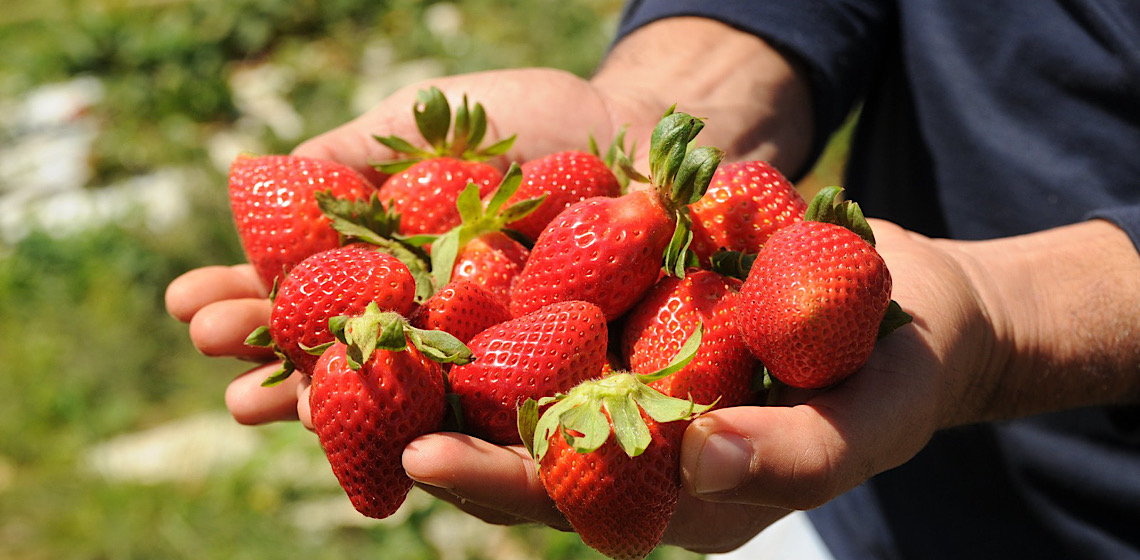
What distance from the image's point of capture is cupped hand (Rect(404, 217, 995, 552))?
1.35m

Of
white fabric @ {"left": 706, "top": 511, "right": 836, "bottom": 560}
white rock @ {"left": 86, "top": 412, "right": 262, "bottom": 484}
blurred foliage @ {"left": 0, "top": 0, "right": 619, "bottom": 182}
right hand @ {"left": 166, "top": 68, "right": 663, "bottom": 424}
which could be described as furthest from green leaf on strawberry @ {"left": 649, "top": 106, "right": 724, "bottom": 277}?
blurred foliage @ {"left": 0, "top": 0, "right": 619, "bottom": 182}

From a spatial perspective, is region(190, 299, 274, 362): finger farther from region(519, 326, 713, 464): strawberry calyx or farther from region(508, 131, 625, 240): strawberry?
region(519, 326, 713, 464): strawberry calyx

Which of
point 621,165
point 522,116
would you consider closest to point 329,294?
point 621,165

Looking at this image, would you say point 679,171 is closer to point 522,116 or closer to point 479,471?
point 479,471

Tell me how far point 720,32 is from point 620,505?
58.6 inches

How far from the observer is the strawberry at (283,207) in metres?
1.85

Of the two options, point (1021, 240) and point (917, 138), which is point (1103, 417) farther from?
point (917, 138)

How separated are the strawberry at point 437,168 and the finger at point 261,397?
0.37 metres

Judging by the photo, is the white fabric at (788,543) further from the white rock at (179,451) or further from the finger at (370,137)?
the white rock at (179,451)

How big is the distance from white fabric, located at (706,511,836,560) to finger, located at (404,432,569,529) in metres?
1.19

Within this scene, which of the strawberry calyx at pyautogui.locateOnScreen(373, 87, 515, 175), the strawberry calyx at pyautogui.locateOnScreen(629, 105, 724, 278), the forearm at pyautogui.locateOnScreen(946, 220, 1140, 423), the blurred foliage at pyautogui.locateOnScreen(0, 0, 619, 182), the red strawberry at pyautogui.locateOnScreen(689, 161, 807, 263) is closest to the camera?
the strawberry calyx at pyautogui.locateOnScreen(629, 105, 724, 278)

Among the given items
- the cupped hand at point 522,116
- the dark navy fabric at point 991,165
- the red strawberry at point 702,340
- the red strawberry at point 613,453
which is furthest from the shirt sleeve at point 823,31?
the red strawberry at point 613,453

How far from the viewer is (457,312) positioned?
158cm

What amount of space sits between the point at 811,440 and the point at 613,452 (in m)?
0.28
